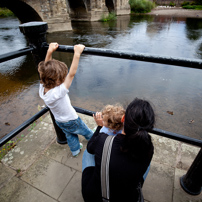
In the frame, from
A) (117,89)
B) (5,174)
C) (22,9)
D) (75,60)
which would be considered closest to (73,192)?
(5,174)

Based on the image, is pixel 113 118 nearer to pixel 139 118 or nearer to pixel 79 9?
pixel 139 118

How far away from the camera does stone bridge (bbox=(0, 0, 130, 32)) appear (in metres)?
12.2

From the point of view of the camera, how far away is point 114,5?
80.5 ft

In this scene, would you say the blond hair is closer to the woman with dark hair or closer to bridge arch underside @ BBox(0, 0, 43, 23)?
the woman with dark hair

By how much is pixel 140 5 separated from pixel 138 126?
35.0m

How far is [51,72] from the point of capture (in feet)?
3.70

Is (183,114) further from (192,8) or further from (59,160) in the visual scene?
(192,8)

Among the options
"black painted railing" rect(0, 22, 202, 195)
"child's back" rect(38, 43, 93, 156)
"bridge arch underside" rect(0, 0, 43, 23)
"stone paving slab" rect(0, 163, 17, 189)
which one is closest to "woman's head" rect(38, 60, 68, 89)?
"child's back" rect(38, 43, 93, 156)

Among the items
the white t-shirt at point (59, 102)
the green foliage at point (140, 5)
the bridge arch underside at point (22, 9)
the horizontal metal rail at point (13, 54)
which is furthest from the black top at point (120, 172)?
the green foliage at point (140, 5)

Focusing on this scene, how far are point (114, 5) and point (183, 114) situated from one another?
26500mm

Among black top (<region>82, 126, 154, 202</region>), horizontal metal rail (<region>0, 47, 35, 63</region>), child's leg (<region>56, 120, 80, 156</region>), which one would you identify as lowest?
child's leg (<region>56, 120, 80, 156</region>)

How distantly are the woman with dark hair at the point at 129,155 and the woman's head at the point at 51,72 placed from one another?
23.6 inches

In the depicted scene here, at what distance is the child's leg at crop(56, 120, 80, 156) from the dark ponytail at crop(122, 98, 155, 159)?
863 millimetres

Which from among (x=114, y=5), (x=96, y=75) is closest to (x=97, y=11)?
(x=114, y=5)
